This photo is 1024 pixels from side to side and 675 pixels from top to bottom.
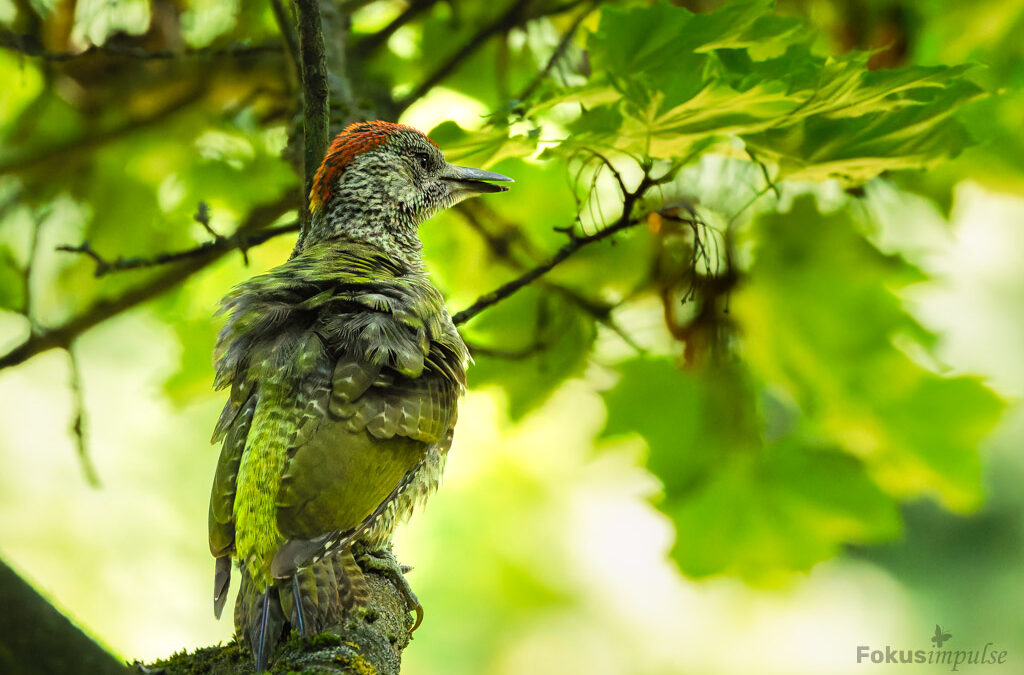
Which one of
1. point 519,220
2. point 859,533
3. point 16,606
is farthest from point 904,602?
point 16,606

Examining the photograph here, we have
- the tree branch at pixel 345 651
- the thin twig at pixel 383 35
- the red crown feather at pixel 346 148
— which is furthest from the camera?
the thin twig at pixel 383 35

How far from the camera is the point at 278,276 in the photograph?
6.33 feet

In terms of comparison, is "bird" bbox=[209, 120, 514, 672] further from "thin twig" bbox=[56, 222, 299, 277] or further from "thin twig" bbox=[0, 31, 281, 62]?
"thin twig" bbox=[0, 31, 281, 62]

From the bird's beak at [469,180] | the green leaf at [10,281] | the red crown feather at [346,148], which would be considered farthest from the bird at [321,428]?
the green leaf at [10,281]

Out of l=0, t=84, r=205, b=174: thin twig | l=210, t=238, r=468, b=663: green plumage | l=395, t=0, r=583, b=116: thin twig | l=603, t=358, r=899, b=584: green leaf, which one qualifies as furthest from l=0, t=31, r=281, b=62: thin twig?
l=603, t=358, r=899, b=584: green leaf

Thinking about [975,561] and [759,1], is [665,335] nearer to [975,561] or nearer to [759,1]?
[759,1]

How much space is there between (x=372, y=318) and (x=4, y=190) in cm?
177

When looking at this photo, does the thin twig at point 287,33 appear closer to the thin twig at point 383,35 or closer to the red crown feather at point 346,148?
the red crown feather at point 346,148

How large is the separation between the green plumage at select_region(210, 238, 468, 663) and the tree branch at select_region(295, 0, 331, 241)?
0.24 meters

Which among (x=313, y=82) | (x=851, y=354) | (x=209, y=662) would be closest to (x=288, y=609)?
(x=209, y=662)

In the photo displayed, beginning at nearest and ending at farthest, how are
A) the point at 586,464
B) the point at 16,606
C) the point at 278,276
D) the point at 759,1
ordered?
the point at 16,606 < the point at 759,1 < the point at 278,276 < the point at 586,464

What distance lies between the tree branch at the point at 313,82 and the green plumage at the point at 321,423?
240 millimetres

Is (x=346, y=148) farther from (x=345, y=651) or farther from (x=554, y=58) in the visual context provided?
(x=345, y=651)

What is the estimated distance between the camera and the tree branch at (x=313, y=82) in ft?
5.67
